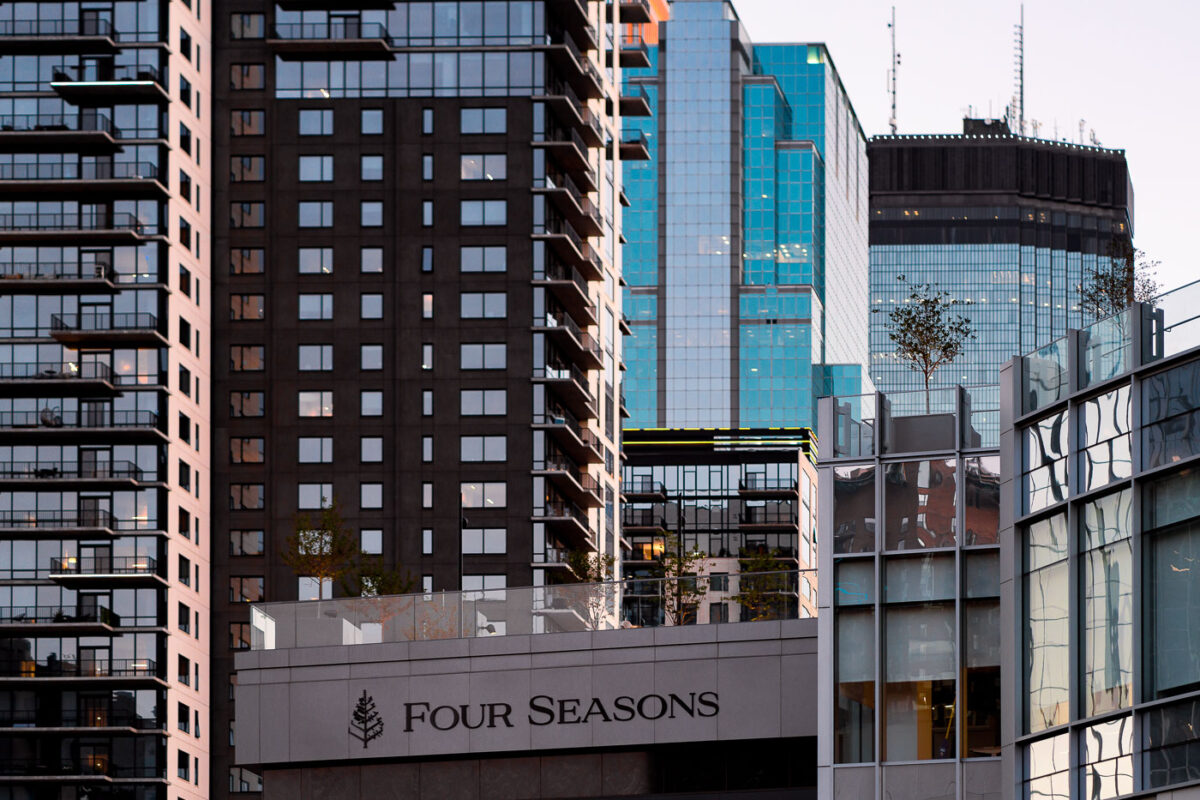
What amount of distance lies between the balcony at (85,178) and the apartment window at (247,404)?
41.7 feet

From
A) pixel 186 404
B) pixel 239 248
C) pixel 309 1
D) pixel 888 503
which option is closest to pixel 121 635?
pixel 186 404

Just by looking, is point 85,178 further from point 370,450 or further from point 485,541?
point 485,541

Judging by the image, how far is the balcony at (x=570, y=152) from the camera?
13075 cm

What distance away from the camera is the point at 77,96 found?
126812 mm

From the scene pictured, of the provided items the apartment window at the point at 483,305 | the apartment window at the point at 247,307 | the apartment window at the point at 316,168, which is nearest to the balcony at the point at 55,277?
the apartment window at the point at 247,307

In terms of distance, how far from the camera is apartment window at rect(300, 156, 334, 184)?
429 ft

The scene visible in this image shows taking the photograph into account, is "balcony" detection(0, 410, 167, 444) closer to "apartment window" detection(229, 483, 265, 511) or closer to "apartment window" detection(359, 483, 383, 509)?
"apartment window" detection(229, 483, 265, 511)

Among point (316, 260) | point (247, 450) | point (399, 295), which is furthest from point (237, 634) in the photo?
point (316, 260)

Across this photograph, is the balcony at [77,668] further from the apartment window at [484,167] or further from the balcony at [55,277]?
the apartment window at [484,167]

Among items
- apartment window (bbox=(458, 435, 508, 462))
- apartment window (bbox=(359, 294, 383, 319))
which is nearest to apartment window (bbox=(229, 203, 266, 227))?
apartment window (bbox=(359, 294, 383, 319))

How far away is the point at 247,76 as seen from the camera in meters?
132

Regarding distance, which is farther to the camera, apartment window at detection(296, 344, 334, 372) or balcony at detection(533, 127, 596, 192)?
balcony at detection(533, 127, 596, 192)

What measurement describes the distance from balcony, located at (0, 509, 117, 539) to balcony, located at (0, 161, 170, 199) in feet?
60.9

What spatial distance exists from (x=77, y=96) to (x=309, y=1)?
49.8 ft
